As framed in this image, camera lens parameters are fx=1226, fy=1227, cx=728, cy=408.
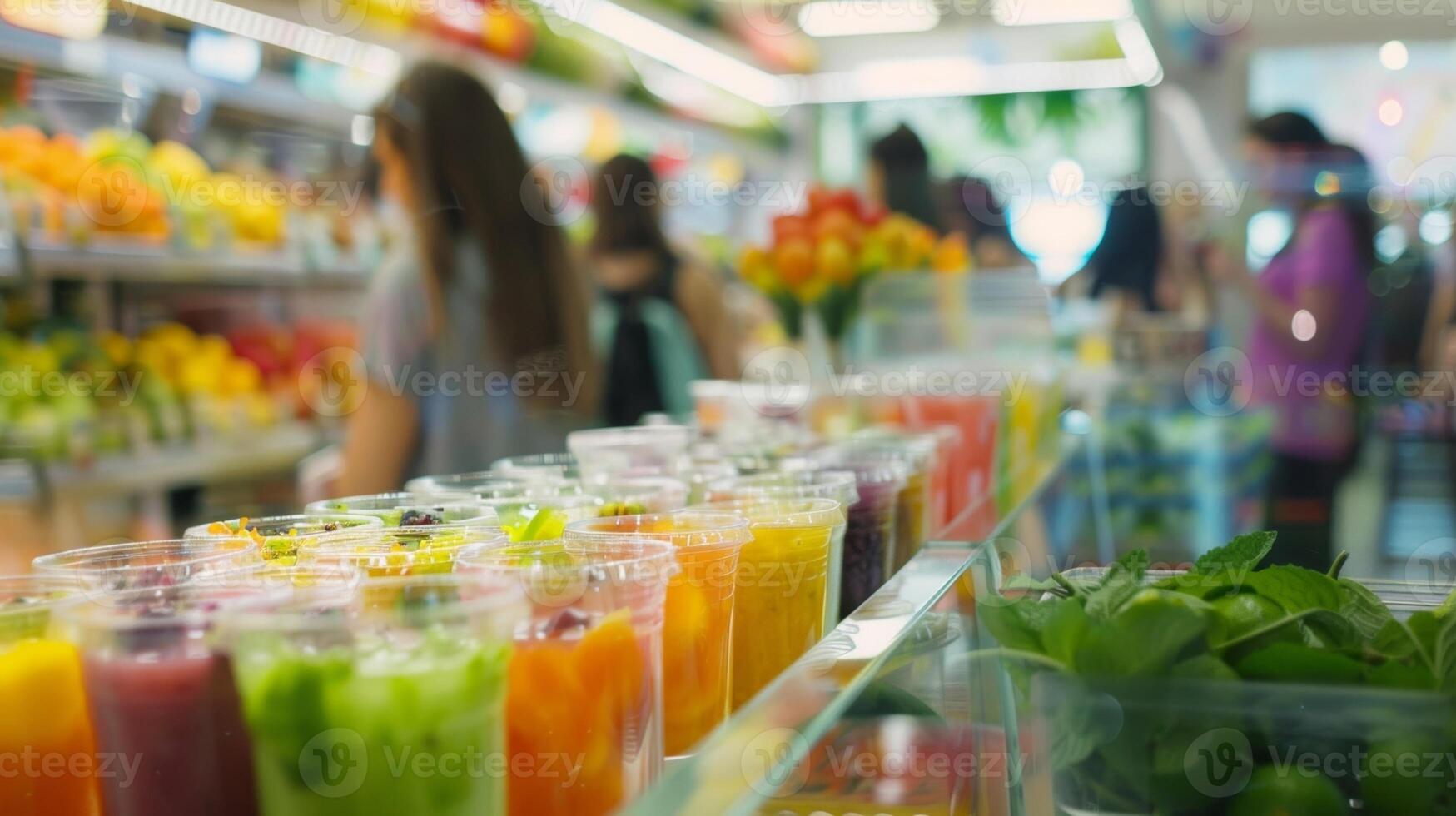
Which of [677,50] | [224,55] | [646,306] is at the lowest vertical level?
[646,306]

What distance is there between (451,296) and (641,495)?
5.55ft

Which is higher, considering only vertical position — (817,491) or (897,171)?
(897,171)

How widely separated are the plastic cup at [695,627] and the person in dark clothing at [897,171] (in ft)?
9.29

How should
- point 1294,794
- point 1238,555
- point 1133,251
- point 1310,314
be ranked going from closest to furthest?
point 1294,794, point 1238,555, point 1310,314, point 1133,251

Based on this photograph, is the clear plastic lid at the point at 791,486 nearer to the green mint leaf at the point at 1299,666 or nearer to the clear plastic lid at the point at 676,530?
the clear plastic lid at the point at 676,530

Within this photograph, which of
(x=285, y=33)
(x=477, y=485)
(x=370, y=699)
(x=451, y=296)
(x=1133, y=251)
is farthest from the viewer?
(x=1133, y=251)

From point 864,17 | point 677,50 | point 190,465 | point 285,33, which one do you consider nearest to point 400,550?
point 190,465

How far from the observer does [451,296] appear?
2.81m

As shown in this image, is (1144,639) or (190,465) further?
(190,465)

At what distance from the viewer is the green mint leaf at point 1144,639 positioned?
846 millimetres

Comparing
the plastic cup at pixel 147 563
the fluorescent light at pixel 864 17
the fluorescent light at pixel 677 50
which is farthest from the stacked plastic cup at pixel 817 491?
the fluorescent light at pixel 864 17

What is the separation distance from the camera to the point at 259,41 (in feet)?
12.6

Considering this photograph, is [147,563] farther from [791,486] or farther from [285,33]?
[285,33]

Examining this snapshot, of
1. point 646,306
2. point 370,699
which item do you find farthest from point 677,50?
point 370,699
